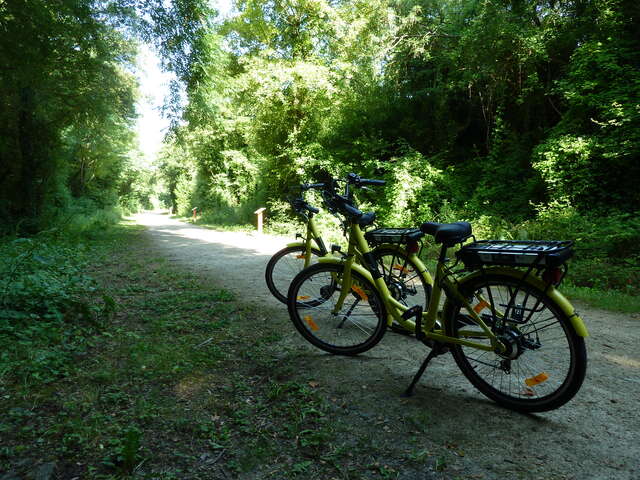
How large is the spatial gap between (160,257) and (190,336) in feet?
16.5

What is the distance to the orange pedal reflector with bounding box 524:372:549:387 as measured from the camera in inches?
89.4

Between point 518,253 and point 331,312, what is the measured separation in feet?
5.47

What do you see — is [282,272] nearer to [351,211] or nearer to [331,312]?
[331,312]

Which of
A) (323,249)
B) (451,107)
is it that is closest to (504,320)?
(323,249)

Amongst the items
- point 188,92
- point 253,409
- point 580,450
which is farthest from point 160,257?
point 580,450

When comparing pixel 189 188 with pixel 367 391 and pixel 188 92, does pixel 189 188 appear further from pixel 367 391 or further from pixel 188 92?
pixel 367 391

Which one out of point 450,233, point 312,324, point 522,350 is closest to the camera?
point 522,350

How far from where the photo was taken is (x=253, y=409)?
2410mm

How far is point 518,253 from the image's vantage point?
2.12 m

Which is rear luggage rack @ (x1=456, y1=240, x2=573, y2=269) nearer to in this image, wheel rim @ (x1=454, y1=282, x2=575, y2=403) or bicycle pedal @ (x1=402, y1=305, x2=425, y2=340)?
wheel rim @ (x1=454, y1=282, x2=575, y2=403)

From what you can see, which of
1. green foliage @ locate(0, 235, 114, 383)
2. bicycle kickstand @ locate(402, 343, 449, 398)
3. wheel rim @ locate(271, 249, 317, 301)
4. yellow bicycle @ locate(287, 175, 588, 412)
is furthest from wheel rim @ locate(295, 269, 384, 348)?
green foliage @ locate(0, 235, 114, 383)

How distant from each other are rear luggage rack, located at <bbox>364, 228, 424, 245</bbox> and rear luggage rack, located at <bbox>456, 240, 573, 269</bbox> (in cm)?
84

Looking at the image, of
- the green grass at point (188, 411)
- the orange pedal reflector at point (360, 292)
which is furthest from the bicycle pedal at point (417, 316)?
the green grass at point (188, 411)

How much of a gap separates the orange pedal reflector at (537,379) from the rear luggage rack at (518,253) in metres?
0.71
